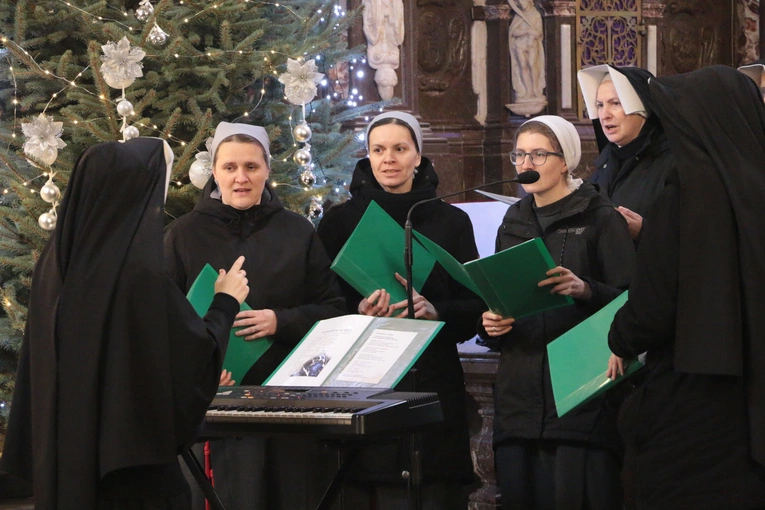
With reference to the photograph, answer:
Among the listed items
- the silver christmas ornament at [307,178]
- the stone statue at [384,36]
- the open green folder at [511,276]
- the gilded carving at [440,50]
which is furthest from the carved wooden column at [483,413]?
the gilded carving at [440,50]

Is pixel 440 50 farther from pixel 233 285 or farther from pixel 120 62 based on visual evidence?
pixel 233 285

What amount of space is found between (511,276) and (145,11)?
2.82m

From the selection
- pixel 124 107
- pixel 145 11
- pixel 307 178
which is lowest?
pixel 307 178

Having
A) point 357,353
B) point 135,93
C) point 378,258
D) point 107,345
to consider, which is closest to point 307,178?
point 135,93

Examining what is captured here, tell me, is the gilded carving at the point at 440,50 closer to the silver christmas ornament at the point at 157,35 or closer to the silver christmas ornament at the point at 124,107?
the silver christmas ornament at the point at 157,35

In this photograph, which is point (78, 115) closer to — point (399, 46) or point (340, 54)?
point (340, 54)

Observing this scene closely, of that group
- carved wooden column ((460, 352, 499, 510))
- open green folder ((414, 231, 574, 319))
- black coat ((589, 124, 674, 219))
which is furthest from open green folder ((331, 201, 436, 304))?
carved wooden column ((460, 352, 499, 510))

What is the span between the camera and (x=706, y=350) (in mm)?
2672

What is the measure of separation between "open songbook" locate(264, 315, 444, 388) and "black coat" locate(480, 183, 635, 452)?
34 centimetres

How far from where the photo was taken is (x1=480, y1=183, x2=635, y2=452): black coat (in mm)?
3357

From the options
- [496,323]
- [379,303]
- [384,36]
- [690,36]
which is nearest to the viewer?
[496,323]

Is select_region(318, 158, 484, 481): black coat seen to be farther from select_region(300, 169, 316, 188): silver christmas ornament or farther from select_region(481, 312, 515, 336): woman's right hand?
select_region(300, 169, 316, 188): silver christmas ornament

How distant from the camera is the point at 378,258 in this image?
359cm

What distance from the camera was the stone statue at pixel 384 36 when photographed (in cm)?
864
